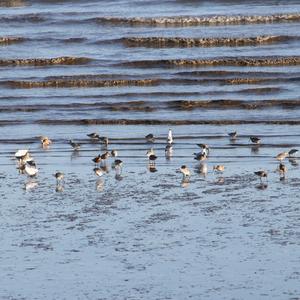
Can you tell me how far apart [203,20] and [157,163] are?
23.7 metres

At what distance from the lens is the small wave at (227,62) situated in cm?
3106

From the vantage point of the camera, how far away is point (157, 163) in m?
18.0

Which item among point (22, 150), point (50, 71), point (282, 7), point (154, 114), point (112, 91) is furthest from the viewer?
point (282, 7)

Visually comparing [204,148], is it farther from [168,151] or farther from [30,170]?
[30,170]

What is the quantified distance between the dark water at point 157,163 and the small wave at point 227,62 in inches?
2.8

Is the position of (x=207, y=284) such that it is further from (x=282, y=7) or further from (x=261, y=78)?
(x=282, y=7)

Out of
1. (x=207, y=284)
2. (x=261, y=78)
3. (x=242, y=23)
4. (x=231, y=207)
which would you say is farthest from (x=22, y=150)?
(x=242, y=23)

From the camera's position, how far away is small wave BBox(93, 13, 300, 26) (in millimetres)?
40812

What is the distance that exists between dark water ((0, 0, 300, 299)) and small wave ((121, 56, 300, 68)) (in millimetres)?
71

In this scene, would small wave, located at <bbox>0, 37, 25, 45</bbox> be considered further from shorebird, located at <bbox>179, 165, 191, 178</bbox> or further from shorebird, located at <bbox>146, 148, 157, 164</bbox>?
shorebird, located at <bbox>179, 165, 191, 178</bbox>

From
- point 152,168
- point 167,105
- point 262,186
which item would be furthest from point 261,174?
point 167,105

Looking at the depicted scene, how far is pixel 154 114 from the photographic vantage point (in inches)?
940

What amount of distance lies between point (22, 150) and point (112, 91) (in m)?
9.11

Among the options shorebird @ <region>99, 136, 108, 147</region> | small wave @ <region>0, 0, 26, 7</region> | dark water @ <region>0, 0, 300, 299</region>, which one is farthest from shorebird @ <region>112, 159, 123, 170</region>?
small wave @ <region>0, 0, 26, 7</region>
